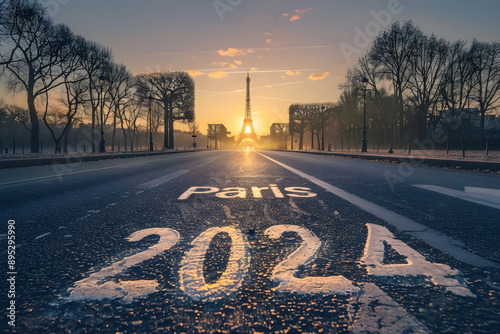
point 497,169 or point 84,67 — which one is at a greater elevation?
point 84,67

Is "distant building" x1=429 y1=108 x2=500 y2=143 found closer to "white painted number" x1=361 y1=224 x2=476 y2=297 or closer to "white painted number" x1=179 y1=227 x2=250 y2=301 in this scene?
"white painted number" x1=361 y1=224 x2=476 y2=297

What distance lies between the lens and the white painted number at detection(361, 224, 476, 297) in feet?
7.23

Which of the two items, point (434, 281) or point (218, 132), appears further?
point (218, 132)

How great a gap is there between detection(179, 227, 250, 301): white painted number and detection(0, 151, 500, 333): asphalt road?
0.01m

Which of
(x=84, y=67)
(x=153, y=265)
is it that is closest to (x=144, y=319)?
(x=153, y=265)

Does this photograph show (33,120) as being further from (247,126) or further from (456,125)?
(247,126)

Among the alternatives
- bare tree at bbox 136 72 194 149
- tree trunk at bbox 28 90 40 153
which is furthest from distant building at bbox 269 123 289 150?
tree trunk at bbox 28 90 40 153

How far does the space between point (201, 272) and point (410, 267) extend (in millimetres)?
1449

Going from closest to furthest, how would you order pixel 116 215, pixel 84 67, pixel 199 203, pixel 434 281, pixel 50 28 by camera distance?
pixel 434 281 → pixel 116 215 → pixel 199 203 → pixel 50 28 → pixel 84 67

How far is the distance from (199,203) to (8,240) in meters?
2.69

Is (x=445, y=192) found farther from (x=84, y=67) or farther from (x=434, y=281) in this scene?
(x=84, y=67)

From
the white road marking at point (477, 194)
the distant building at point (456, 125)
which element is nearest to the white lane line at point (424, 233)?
the white road marking at point (477, 194)

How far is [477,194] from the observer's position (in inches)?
264

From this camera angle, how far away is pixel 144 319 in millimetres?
1746
